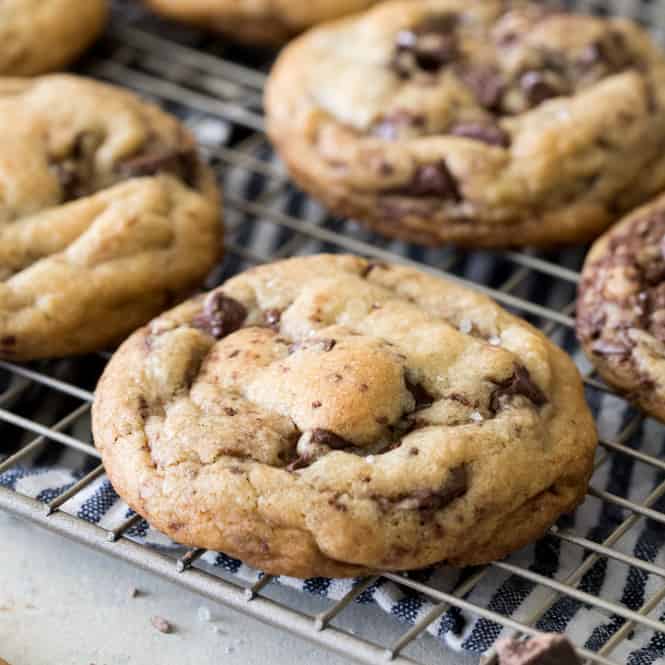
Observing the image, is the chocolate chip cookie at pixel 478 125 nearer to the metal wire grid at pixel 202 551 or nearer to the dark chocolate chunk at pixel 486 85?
the dark chocolate chunk at pixel 486 85

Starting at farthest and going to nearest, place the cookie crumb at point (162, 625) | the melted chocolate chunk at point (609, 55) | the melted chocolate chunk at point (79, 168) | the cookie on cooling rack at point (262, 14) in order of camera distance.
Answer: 1. the cookie on cooling rack at point (262, 14)
2. the melted chocolate chunk at point (609, 55)
3. the melted chocolate chunk at point (79, 168)
4. the cookie crumb at point (162, 625)

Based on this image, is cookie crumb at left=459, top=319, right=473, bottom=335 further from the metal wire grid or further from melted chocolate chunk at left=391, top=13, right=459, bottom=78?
melted chocolate chunk at left=391, top=13, right=459, bottom=78

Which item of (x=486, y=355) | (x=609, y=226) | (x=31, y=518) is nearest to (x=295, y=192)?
(x=609, y=226)

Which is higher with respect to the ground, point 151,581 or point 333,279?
point 333,279

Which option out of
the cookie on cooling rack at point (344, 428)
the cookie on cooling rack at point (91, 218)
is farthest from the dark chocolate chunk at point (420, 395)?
the cookie on cooling rack at point (91, 218)

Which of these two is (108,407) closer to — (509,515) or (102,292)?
(102,292)
